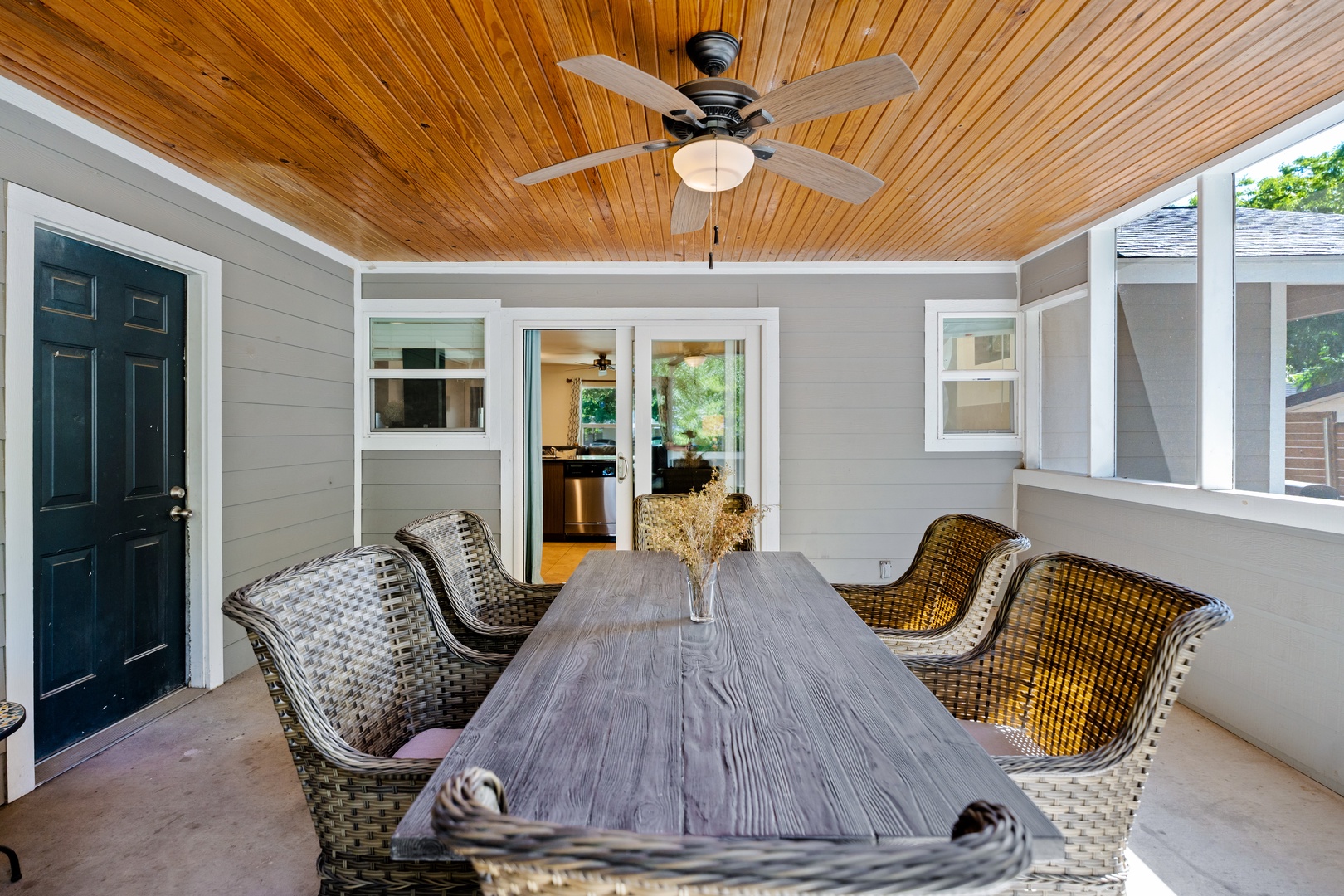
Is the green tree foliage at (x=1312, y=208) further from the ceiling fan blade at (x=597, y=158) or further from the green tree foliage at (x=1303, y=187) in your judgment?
the ceiling fan blade at (x=597, y=158)

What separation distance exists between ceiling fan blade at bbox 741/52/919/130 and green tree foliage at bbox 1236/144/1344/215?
202cm

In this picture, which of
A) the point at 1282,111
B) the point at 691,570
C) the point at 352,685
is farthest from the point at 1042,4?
the point at 352,685

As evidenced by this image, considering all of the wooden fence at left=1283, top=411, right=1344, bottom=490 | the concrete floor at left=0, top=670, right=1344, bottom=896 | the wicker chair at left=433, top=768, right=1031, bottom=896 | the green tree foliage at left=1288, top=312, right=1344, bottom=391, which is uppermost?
the green tree foliage at left=1288, top=312, right=1344, bottom=391

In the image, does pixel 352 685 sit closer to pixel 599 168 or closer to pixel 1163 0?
pixel 599 168

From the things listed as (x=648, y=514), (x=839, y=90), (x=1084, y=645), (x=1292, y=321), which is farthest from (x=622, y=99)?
(x=1292, y=321)

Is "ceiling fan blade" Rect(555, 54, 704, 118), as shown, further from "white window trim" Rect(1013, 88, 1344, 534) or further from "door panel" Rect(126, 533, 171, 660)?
"door panel" Rect(126, 533, 171, 660)

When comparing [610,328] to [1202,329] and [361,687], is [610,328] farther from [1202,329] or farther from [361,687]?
[361,687]

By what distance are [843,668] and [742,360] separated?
11.1ft

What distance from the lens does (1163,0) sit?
1816mm

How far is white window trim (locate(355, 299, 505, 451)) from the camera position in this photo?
456cm

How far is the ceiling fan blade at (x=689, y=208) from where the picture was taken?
2438mm

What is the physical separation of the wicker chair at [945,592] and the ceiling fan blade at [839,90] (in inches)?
51.7

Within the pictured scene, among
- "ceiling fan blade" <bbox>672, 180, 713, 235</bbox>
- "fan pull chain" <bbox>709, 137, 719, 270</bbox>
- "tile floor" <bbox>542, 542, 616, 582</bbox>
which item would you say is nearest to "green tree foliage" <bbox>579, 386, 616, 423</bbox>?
"tile floor" <bbox>542, 542, 616, 582</bbox>

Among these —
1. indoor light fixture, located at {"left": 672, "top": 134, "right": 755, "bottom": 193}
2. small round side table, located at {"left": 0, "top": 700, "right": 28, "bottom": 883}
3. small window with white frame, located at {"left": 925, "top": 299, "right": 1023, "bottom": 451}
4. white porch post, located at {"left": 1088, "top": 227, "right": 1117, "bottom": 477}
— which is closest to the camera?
small round side table, located at {"left": 0, "top": 700, "right": 28, "bottom": 883}
